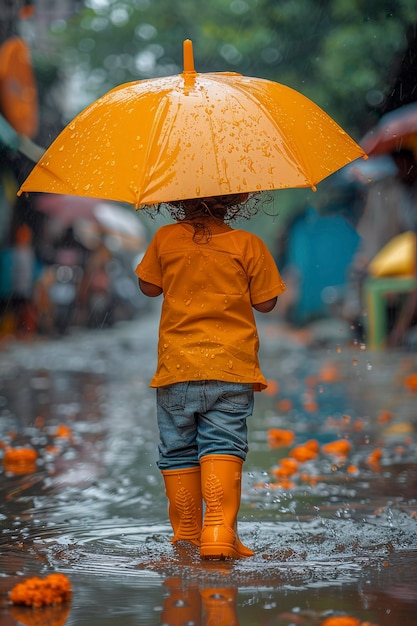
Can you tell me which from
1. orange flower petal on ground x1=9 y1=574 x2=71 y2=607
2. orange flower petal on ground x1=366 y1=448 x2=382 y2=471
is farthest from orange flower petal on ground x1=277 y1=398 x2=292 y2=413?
orange flower petal on ground x1=9 y1=574 x2=71 y2=607

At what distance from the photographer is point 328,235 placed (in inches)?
1005

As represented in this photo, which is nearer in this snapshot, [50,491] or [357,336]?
[50,491]

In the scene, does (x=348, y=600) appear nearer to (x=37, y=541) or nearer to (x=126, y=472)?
(x=37, y=541)

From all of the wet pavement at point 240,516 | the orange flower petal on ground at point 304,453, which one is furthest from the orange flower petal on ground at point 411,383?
the orange flower petal on ground at point 304,453

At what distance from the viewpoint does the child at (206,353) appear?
440 centimetres

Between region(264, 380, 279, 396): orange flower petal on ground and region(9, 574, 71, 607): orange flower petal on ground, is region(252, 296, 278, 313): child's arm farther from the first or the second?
region(264, 380, 279, 396): orange flower petal on ground

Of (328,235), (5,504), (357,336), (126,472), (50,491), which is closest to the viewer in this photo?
(5,504)

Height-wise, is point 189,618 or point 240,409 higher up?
point 240,409

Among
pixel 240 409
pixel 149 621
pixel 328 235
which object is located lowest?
pixel 149 621

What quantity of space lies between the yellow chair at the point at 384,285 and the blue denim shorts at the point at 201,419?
40.5 ft

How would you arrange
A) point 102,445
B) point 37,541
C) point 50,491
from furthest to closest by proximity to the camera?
point 102,445, point 50,491, point 37,541

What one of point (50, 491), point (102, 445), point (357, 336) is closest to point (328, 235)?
point (357, 336)

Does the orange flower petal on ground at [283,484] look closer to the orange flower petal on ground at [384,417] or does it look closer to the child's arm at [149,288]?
the child's arm at [149,288]

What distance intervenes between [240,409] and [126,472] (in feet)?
7.07
